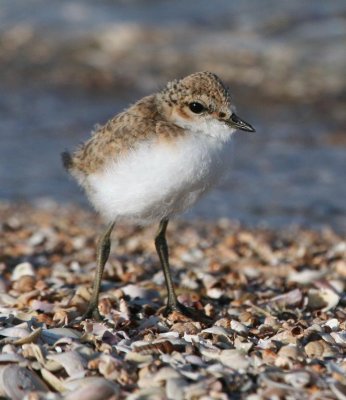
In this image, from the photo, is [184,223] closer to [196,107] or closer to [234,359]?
[196,107]

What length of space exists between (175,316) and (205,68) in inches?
362

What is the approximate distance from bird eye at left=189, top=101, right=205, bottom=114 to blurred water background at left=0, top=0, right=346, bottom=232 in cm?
344

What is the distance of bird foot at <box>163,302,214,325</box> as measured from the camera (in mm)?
3723

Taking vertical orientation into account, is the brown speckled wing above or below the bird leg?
above

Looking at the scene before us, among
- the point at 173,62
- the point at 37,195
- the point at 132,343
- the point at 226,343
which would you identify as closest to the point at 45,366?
the point at 132,343

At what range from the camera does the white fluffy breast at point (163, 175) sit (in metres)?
3.32

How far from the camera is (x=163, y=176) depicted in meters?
3.32

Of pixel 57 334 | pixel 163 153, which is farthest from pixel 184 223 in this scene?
pixel 57 334

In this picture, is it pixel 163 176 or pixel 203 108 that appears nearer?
A: pixel 163 176

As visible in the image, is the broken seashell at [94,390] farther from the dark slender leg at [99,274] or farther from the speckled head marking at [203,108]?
the speckled head marking at [203,108]

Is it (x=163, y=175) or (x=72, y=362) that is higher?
(x=163, y=175)

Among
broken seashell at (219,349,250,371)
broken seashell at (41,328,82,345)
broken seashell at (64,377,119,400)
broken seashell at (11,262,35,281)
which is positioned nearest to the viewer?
broken seashell at (64,377,119,400)

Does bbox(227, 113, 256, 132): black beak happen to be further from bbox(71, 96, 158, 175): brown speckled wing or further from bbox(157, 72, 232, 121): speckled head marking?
bbox(71, 96, 158, 175): brown speckled wing

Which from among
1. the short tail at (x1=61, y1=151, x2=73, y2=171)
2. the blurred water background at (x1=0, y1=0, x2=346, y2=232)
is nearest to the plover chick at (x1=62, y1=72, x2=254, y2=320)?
the short tail at (x1=61, y1=151, x2=73, y2=171)
